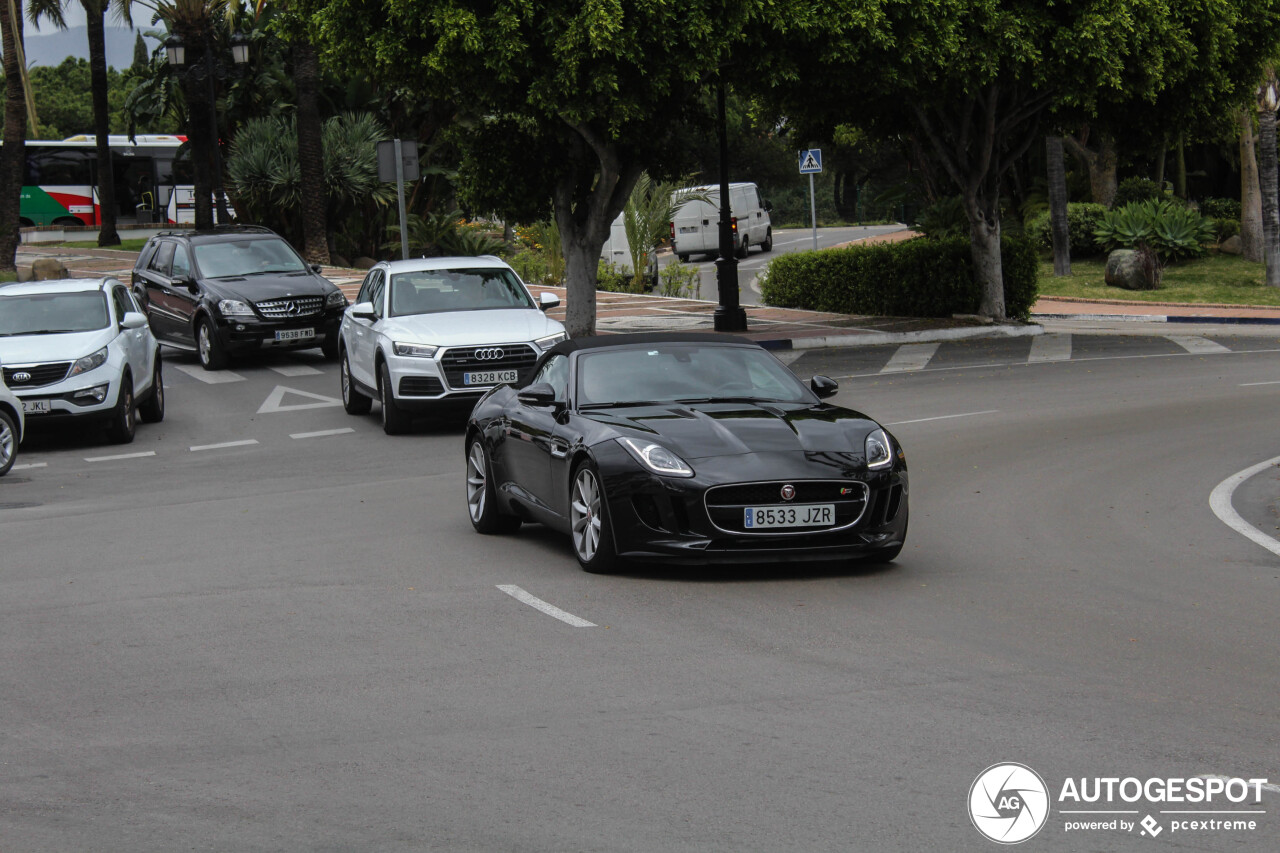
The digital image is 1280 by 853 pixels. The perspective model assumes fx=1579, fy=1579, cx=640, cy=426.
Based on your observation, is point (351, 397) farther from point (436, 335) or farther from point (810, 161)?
point (810, 161)

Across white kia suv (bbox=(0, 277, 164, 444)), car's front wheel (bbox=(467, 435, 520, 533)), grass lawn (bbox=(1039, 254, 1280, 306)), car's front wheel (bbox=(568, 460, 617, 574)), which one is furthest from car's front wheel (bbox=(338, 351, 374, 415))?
grass lawn (bbox=(1039, 254, 1280, 306))

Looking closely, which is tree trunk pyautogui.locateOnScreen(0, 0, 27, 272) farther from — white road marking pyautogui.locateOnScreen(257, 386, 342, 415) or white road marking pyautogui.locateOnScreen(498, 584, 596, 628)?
white road marking pyautogui.locateOnScreen(498, 584, 596, 628)

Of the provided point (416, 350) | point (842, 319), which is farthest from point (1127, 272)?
point (416, 350)

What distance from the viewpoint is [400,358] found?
16.9 meters

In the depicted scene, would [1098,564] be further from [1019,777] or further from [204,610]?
[204,610]

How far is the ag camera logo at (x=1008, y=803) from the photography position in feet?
15.9

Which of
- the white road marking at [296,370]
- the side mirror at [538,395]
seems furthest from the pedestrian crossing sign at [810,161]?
the side mirror at [538,395]

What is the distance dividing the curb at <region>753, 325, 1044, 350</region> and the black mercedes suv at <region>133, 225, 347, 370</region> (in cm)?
702

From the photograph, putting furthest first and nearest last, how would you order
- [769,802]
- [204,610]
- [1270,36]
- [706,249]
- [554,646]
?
[706,249] → [1270,36] → [204,610] → [554,646] → [769,802]

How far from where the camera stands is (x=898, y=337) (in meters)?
26.0

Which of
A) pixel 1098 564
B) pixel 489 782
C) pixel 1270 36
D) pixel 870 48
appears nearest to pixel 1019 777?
pixel 489 782

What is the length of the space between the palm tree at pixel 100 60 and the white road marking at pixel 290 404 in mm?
26815

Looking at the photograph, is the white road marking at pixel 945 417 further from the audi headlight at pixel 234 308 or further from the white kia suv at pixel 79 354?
the audi headlight at pixel 234 308

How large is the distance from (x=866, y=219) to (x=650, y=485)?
80337 millimetres
